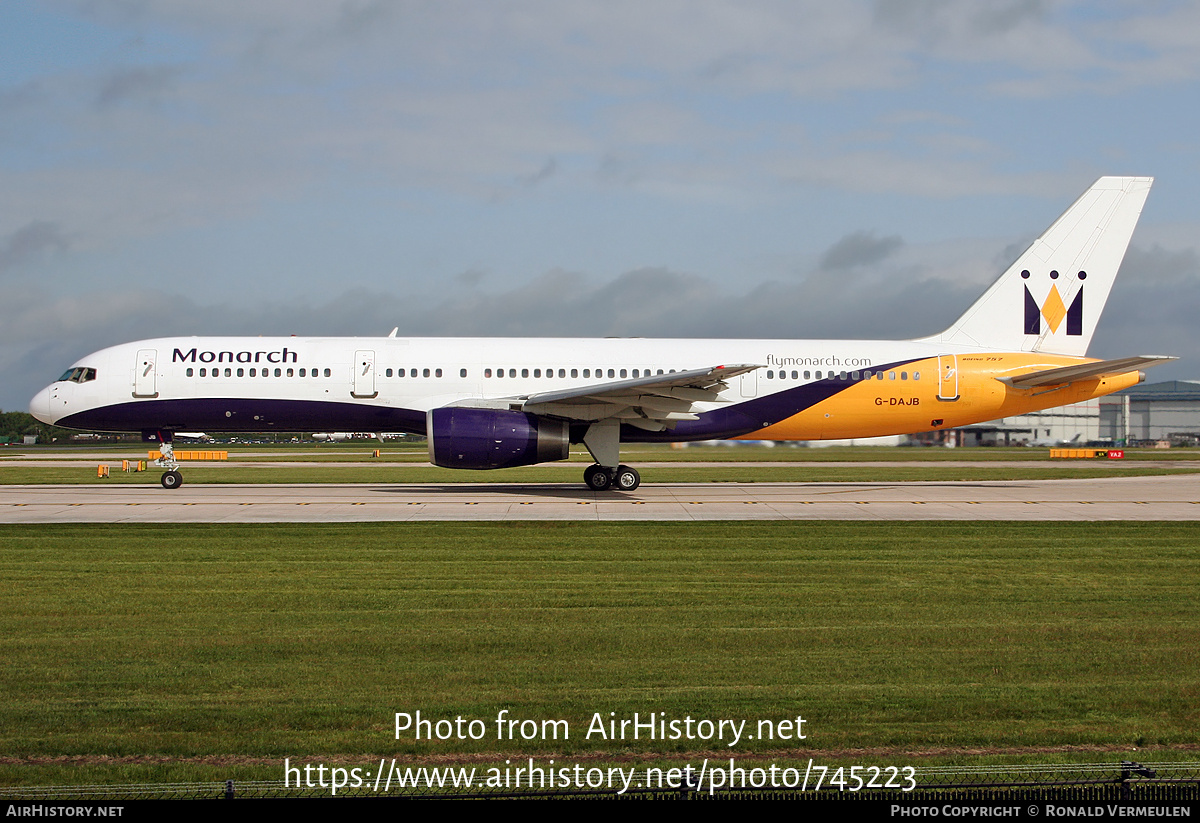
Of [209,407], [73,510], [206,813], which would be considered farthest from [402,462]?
[206,813]

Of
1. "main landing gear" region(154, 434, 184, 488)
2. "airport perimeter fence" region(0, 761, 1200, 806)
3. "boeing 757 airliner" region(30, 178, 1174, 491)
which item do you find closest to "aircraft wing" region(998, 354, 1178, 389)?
Result: "boeing 757 airliner" region(30, 178, 1174, 491)

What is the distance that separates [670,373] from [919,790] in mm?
20642

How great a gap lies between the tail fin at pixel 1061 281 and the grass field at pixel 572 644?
1266cm

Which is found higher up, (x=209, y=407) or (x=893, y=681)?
(x=209, y=407)

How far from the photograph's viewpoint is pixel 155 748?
616cm

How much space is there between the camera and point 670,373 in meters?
24.9

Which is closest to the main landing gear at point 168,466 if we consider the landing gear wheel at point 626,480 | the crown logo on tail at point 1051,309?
the landing gear wheel at point 626,480

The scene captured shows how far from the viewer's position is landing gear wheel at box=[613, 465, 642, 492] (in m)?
24.2

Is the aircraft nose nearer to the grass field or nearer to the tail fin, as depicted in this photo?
the grass field

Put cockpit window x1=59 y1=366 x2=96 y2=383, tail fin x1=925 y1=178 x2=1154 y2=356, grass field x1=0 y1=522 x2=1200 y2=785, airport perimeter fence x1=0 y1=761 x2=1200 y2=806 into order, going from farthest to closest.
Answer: tail fin x1=925 y1=178 x2=1154 y2=356, cockpit window x1=59 y1=366 x2=96 y2=383, grass field x1=0 y1=522 x2=1200 y2=785, airport perimeter fence x1=0 y1=761 x2=1200 y2=806

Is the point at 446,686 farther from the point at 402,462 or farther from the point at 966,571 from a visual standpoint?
the point at 402,462

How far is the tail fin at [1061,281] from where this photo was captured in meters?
26.4

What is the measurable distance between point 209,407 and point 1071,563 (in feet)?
69.3

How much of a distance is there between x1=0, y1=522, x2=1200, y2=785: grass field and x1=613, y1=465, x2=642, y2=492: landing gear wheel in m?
8.96
